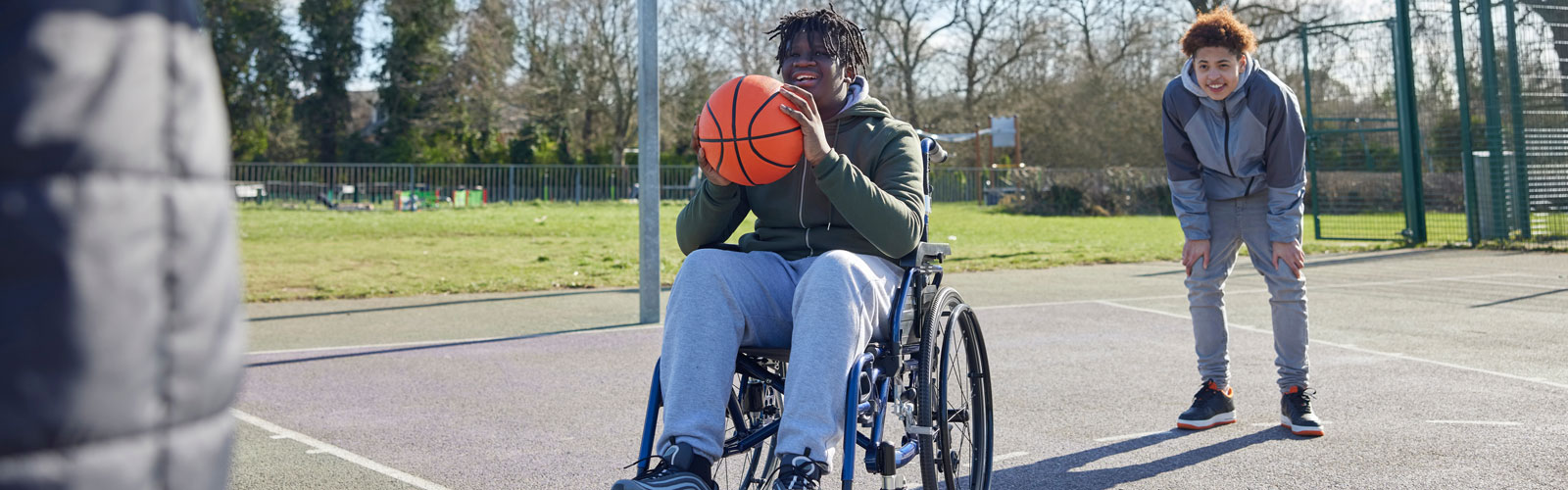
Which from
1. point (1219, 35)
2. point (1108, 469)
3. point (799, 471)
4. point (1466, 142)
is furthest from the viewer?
point (1466, 142)

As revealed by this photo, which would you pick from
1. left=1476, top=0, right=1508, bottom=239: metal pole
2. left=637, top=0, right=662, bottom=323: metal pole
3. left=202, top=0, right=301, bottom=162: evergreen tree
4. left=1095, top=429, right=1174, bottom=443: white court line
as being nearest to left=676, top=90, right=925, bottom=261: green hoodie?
left=1095, top=429, right=1174, bottom=443: white court line

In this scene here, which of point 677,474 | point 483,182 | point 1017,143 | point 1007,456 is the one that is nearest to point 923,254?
point 677,474

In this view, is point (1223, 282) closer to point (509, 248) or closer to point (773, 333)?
point (773, 333)

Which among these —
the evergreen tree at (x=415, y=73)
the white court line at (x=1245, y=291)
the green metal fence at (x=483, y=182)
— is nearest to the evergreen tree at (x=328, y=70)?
the evergreen tree at (x=415, y=73)

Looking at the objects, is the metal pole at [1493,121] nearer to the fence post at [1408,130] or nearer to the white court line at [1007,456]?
the fence post at [1408,130]

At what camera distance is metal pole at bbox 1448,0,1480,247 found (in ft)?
46.5

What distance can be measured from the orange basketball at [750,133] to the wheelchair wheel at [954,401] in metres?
0.58

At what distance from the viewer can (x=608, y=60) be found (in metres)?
37.9

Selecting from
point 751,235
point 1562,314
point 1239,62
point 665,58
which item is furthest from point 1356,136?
point 665,58

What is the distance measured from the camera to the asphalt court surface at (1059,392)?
398 cm

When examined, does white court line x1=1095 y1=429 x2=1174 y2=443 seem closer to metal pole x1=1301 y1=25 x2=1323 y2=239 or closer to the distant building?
metal pole x1=1301 y1=25 x2=1323 y2=239

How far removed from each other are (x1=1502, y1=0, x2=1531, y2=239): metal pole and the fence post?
1122 millimetres

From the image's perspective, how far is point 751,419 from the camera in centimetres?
331

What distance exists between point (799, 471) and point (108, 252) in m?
2.17
